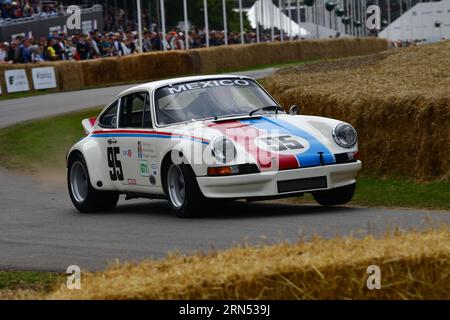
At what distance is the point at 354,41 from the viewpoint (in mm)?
61844

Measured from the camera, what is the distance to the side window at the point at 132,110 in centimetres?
1180

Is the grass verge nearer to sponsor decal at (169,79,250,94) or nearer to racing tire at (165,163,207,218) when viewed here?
racing tire at (165,163,207,218)

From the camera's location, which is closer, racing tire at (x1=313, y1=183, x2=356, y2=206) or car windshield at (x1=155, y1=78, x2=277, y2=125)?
racing tire at (x1=313, y1=183, x2=356, y2=206)

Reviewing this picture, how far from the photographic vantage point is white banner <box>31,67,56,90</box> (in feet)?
108

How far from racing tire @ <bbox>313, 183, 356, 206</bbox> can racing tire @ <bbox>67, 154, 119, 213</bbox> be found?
2343 mm

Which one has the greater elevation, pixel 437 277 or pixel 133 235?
pixel 437 277

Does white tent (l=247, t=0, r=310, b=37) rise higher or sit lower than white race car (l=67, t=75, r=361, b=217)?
lower

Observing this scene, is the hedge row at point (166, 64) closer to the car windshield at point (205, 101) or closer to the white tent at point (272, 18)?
the white tent at point (272, 18)

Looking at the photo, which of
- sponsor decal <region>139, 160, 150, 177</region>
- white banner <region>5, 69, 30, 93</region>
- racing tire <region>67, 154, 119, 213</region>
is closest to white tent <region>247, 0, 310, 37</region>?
white banner <region>5, 69, 30, 93</region>

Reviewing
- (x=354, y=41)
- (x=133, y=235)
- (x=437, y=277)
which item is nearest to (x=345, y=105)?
(x=133, y=235)

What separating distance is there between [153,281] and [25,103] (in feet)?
78.6

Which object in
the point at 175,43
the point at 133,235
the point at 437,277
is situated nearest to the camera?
the point at 437,277

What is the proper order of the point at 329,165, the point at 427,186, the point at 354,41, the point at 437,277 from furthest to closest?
the point at 354,41 < the point at 427,186 < the point at 329,165 < the point at 437,277

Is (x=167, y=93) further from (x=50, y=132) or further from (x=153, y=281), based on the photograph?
(x=50, y=132)
